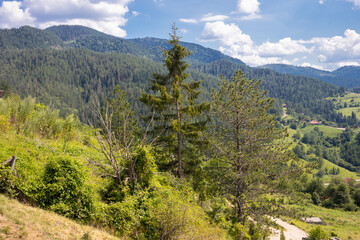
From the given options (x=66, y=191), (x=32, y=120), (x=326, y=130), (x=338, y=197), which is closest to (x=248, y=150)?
(x=66, y=191)

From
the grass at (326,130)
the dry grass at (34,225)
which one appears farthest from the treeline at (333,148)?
the dry grass at (34,225)

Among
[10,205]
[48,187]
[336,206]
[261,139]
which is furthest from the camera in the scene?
[336,206]

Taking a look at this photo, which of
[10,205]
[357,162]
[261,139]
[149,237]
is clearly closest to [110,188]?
[149,237]

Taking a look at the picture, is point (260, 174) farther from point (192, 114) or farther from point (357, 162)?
point (357, 162)

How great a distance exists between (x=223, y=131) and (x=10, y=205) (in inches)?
456

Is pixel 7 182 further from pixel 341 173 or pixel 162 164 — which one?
pixel 341 173

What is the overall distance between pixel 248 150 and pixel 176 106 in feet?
18.0

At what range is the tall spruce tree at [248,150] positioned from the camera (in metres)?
13.2

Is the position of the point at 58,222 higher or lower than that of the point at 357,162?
higher

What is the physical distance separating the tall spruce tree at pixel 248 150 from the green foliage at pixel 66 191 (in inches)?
338

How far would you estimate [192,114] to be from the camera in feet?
42.4

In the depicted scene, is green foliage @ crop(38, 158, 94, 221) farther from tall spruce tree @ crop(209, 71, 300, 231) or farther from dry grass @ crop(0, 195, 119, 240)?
tall spruce tree @ crop(209, 71, 300, 231)

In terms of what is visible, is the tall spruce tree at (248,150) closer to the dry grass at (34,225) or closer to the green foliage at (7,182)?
the dry grass at (34,225)

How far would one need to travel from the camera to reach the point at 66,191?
6094mm
